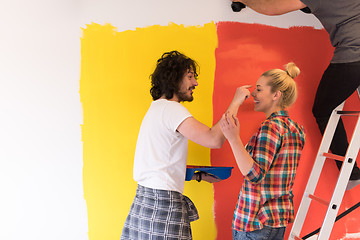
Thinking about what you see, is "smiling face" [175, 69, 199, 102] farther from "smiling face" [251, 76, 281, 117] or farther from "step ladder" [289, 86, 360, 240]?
"step ladder" [289, 86, 360, 240]

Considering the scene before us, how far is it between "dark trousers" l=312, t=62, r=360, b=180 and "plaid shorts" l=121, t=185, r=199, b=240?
121 cm

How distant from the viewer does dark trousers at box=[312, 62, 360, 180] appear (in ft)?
6.79

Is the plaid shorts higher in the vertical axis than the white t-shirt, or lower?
lower

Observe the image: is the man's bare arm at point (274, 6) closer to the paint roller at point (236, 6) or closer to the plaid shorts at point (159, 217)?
the paint roller at point (236, 6)

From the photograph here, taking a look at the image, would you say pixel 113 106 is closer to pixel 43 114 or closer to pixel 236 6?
pixel 43 114

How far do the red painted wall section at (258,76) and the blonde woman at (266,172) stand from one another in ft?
2.11

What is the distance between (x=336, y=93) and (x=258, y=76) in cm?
54

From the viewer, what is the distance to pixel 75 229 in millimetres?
2150

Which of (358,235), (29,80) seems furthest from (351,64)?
(29,80)

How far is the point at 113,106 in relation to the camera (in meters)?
2.20

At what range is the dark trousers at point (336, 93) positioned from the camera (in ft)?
6.79

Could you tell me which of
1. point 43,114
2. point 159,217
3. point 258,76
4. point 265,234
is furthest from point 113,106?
point 265,234

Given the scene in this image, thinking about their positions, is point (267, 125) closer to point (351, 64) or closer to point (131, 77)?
point (351, 64)

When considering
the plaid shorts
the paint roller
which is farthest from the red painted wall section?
the plaid shorts
